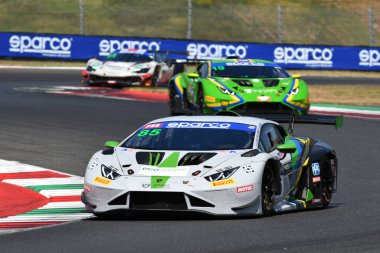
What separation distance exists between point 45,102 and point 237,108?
6073 mm

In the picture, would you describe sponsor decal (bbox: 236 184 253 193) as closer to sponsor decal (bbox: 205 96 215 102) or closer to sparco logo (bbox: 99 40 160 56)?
sponsor decal (bbox: 205 96 215 102)

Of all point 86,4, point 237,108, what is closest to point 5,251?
point 237,108

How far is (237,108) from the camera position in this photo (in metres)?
21.2

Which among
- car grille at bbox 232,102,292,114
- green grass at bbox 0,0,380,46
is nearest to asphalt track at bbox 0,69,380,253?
car grille at bbox 232,102,292,114

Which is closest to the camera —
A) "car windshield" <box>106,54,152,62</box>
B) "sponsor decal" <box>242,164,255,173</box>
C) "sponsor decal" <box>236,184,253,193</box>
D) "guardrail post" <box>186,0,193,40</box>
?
"sponsor decal" <box>236,184,253,193</box>

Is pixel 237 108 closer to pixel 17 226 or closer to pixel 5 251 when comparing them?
pixel 17 226

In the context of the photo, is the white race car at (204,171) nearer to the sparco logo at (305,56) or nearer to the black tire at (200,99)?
the black tire at (200,99)

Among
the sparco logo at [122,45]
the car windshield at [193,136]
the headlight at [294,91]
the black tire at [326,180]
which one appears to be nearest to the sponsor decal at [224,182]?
the car windshield at [193,136]

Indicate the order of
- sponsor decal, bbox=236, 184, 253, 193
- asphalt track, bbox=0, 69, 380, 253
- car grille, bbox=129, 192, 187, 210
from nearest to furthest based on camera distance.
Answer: asphalt track, bbox=0, 69, 380, 253
car grille, bbox=129, 192, 187, 210
sponsor decal, bbox=236, 184, 253, 193

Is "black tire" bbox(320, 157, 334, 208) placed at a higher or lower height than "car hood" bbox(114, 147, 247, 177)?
lower

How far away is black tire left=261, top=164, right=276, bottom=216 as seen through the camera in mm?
10820

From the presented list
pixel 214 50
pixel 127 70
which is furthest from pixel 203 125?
pixel 214 50

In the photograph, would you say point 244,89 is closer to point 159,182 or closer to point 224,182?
point 224,182

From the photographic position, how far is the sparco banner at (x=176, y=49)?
41.8m
